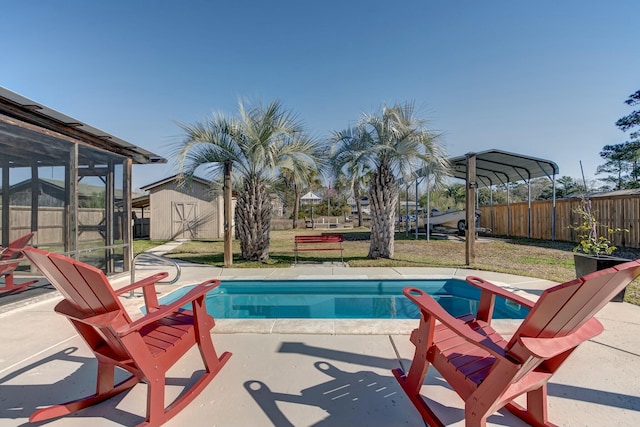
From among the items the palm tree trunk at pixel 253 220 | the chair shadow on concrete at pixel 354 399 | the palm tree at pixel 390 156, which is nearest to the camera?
the chair shadow on concrete at pixel 354 399

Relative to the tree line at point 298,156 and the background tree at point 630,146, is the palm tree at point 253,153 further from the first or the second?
the background tree at point 630,146

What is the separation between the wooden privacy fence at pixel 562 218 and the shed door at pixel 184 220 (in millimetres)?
16814

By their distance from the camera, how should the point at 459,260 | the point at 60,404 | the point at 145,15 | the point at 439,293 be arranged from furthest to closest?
the point at 459,260
the point at 145,15
the point at 439,293
the point at 60,404

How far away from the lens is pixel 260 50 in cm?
1062

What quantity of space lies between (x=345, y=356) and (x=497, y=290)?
146 centimetres

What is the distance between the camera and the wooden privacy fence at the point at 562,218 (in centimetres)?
1066

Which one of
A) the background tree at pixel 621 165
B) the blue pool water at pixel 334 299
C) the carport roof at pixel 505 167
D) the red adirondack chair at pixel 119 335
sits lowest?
the blue pool water at pixel 334 299

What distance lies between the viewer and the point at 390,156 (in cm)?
853

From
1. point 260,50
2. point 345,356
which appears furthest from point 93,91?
point 345,356

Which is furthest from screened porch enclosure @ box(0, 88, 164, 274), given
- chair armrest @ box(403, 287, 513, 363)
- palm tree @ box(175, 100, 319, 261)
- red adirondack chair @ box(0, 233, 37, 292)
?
chair armrest @ box(403, 287, 513, 363)

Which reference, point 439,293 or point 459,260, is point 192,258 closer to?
point 439,293

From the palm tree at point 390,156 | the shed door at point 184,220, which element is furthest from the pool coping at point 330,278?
the shed door at point 184,220

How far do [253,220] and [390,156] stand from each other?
172 inches

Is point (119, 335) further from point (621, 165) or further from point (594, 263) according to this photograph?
point (621, 165)
